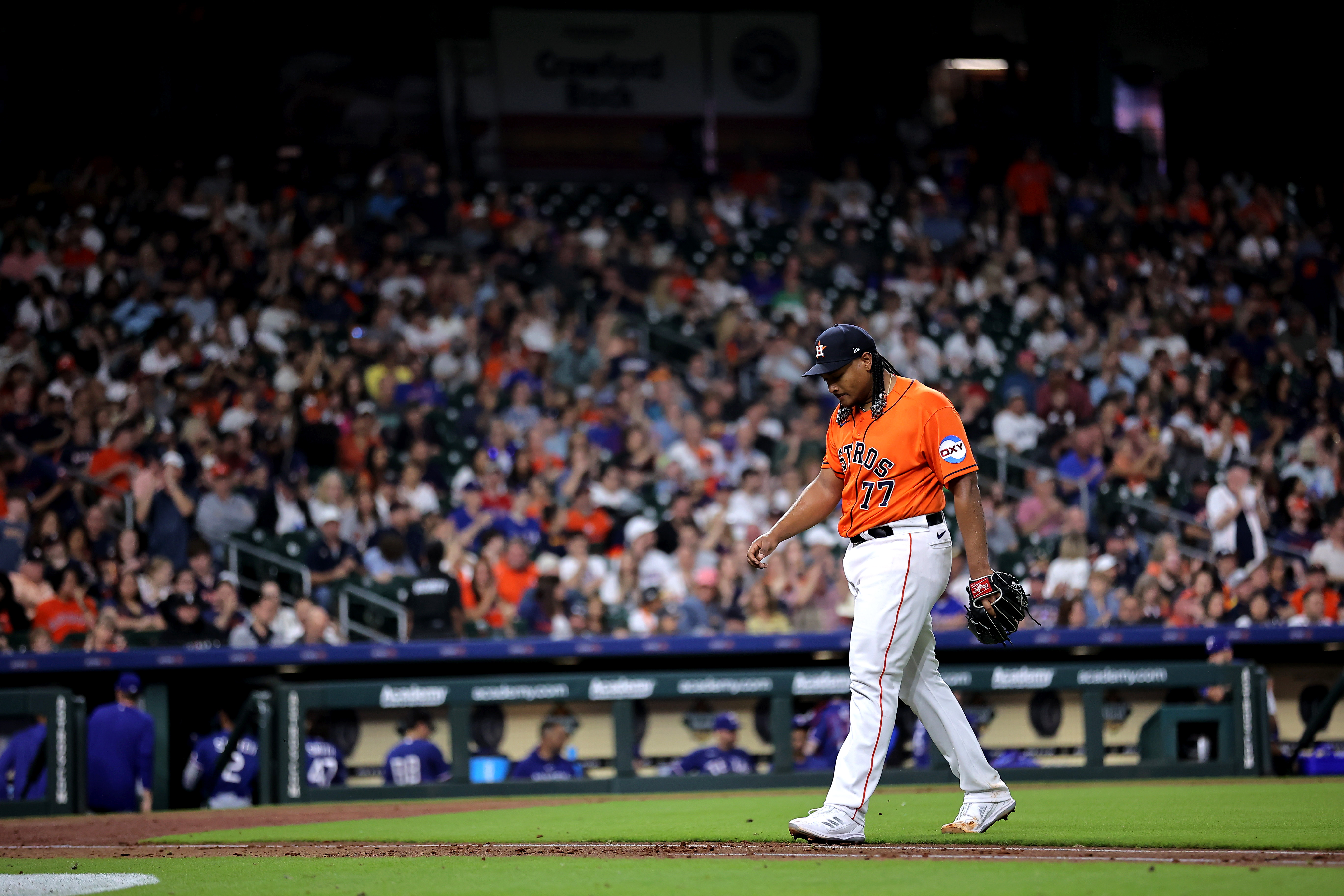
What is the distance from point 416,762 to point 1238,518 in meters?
7.60

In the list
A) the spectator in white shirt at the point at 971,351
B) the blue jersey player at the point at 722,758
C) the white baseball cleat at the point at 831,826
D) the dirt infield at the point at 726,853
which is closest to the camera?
the dirt infield at the point at 726,853

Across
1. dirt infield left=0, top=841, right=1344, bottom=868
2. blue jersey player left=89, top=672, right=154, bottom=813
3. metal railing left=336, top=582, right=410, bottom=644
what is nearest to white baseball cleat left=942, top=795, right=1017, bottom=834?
dirt infield left=0, top=841, right=1344, bottom=868

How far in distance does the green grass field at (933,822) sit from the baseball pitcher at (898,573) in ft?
1.00

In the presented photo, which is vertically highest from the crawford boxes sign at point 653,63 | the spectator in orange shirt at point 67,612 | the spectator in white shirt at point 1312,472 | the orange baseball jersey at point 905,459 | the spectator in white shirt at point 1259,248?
the crawford boxes sign at point 653,63

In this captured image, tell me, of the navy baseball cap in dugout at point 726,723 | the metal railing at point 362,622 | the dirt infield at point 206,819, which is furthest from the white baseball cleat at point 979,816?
the metal railing at point 362,622

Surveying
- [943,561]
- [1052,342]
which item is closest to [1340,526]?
[1052,342]

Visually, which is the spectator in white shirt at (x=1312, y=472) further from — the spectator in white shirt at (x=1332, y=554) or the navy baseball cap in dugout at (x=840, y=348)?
the navy baseball cap in dugout at (x=840, y=348)

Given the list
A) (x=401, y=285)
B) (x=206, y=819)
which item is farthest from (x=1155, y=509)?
(x=206, y=819)

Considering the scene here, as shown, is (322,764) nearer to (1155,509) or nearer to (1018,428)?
(1018,428)

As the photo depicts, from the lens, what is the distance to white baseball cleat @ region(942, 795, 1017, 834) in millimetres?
5594

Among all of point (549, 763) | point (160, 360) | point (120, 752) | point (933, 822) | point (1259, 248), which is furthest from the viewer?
point (1259, 248)

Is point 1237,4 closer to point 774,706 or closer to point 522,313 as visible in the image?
point 522,313

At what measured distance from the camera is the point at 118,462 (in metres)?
13.2

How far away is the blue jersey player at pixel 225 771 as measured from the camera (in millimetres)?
10898
